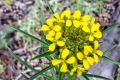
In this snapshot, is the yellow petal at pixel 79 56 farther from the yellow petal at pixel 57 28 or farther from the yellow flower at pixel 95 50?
the yellow petal at pixel 57 28

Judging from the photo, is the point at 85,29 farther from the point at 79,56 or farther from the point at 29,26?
the point at 29,26

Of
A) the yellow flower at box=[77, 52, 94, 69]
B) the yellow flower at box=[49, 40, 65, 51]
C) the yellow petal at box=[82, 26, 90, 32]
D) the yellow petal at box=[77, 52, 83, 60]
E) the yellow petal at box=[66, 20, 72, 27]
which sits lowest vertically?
the yellow flower at box=[77, 52, 94, 69]

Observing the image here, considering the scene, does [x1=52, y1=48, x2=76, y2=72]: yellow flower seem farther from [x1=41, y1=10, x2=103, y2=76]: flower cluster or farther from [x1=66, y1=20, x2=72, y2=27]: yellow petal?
[x1=66, y1=20, x2=72, y2=27]: yellow petal

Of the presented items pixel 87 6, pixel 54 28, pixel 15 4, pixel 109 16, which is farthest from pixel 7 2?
pixel 54 28

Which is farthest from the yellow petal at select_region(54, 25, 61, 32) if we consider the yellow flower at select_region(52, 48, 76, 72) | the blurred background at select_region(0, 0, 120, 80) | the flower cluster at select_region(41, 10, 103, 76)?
the blurred background at select_region(0, 0, 120, 80)

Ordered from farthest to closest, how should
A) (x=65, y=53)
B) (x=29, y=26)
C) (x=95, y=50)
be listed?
(x=29, y=26) < (x=95, y=50) < (x=65, y=53)

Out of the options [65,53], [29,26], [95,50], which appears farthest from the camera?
[29,26]

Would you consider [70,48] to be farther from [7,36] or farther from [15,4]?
[15,4]

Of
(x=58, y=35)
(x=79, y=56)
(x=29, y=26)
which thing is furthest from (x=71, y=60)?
(x=29, y=26)
